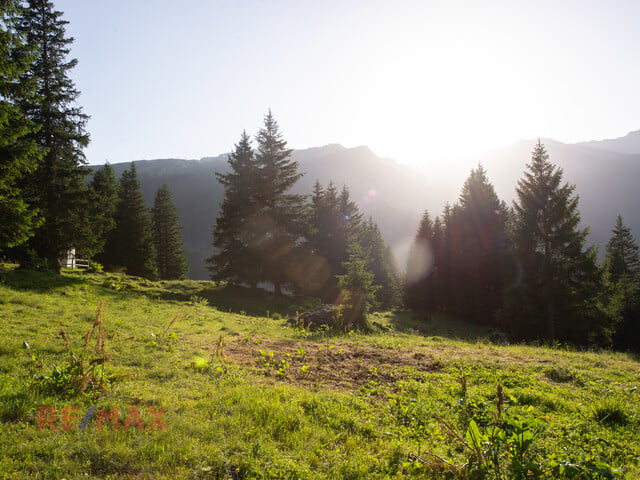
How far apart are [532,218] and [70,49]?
102 feet

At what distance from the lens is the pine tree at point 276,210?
2670 centimetres

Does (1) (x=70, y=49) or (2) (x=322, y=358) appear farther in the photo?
(1) (x=70, y=49)

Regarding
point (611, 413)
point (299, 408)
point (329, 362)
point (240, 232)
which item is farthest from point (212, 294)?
point (611, 413)

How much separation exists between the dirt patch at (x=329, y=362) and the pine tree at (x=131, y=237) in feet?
105

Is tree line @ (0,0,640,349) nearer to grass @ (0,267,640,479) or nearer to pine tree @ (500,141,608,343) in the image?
pine tree @ (500,141,608,343)

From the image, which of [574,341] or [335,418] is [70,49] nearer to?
[335,418]

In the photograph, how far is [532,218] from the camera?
22.2 metres

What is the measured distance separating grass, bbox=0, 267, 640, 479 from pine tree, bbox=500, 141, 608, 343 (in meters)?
12.7

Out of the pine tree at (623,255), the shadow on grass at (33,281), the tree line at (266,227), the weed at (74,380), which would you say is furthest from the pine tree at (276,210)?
the pine tree at (623,255)

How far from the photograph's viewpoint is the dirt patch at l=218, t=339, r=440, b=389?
7.41 metres

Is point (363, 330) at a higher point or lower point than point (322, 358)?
lower

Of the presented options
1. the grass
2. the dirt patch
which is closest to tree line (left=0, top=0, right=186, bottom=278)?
the grass

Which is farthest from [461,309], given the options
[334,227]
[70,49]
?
[70,49]

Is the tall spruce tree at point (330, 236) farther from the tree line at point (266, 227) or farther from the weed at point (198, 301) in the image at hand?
the weed at point (198, 301)
